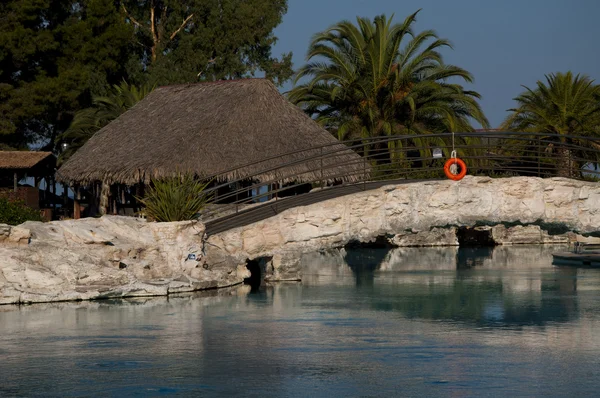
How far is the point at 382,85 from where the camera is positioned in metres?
44.1

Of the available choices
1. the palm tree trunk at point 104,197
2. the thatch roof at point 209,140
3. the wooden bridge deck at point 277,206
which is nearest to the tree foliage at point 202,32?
the thatch roof at point 209,140

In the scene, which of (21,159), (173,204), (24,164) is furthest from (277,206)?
(21,159)

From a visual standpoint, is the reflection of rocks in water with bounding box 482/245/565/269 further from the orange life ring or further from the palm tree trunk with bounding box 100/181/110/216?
the palm tree trunk with bounding box 100/181/110/216

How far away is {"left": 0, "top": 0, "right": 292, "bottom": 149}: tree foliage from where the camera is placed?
51.7 metres

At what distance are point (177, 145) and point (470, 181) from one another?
37.2 feet

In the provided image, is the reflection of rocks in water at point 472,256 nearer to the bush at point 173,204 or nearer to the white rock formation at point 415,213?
the white rock formation at point 415,213

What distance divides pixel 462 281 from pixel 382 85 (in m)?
16.2

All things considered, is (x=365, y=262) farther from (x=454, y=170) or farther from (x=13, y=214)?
(x=13, y=214)

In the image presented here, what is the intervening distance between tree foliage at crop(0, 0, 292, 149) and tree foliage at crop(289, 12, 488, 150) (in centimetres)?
1387

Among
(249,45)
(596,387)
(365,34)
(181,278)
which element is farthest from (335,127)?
(596,387)

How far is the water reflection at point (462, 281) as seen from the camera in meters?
22.1

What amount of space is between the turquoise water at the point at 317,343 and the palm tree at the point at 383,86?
1650 cm

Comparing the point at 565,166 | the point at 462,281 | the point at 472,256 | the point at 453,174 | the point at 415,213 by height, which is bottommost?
the point at 462,281

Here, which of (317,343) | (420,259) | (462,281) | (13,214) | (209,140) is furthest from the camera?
(420,259)
